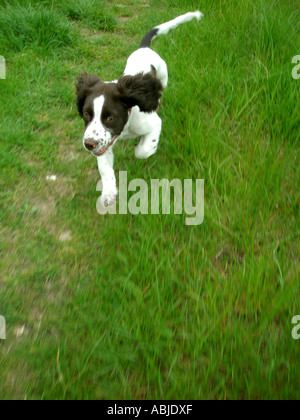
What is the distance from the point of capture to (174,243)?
7.22ft

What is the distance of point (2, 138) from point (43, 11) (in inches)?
81.3

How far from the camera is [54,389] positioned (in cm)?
160

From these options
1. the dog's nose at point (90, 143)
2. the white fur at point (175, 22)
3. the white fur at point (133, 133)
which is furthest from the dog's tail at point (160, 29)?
the dog's nose at point (90, 143)

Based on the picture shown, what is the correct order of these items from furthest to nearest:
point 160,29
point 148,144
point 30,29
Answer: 1. point 30,29
2. point 160,29
3. point 148,144

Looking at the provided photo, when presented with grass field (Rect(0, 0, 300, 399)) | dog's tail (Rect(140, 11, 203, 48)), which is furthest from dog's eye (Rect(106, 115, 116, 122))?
dog's tail (Rect(140, 11, 203, 48))

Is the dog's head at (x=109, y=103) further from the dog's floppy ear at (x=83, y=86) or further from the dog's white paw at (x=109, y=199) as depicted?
the dog's white paw at (x=109, y=199)

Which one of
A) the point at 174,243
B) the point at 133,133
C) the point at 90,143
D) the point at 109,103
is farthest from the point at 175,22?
the point at 174,243

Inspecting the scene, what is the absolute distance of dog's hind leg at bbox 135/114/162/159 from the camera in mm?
2738

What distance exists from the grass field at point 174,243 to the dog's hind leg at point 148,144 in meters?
0.11

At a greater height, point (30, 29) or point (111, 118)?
point (30, 29)

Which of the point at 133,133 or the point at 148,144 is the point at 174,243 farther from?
the point at 133,133

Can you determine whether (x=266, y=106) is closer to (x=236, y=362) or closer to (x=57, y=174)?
(x=57, y=174)

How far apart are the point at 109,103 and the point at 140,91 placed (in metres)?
0.27

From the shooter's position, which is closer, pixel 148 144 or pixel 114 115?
pixel 114 115
